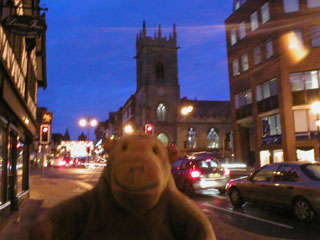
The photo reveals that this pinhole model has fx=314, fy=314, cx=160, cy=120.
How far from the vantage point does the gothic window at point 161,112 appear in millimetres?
54781

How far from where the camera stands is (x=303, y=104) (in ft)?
89.9

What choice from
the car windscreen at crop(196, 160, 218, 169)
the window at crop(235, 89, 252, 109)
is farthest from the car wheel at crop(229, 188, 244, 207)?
the window at crop(235, 89, 252, 109)

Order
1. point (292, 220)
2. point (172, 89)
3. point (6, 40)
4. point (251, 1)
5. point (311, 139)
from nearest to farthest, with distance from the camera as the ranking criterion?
point (6, 40)
point (292, 220)
point (311, 139)
point (251, 1)
point (172, 89)

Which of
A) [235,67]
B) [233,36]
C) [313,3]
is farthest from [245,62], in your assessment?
[313,3]

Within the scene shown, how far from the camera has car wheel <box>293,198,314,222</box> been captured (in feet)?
23.8

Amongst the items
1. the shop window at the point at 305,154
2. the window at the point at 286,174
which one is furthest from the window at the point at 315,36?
the window at the point at 286,174

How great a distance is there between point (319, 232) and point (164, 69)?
53.2 m

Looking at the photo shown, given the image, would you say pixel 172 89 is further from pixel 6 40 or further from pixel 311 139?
pixel 6 40

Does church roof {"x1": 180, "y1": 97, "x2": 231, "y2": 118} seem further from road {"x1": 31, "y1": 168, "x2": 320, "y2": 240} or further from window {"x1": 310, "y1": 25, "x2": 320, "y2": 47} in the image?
road {"x1": 31, "y1": 168, "x2": 320, "y2": 240}

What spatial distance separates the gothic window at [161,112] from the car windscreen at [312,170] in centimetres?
4680

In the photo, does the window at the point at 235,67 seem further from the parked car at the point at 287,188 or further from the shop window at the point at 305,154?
the parked car at the point at 287,188

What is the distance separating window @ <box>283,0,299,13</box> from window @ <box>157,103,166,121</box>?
97.9ft

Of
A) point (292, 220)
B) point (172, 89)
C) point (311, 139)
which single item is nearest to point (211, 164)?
point (292, 220)

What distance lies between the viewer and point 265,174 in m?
9.05
